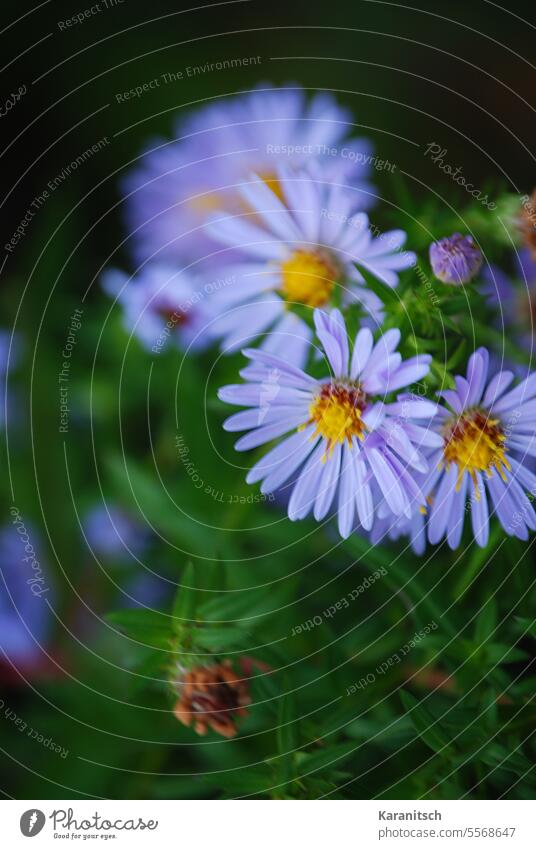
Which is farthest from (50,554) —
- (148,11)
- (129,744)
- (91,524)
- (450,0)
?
(450,0)

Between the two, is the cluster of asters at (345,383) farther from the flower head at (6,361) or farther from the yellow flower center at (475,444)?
the flower head at (6,361)

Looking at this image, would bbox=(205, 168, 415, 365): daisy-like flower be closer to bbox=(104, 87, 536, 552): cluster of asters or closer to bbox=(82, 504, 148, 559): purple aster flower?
bbox=(104, 87, 536, 552): cluster of asters

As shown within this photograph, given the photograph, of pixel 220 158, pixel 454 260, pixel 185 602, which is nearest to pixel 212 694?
pixel 185 602

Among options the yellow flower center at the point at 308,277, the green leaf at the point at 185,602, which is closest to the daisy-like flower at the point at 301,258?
the yellow flower center at the point at 308,277

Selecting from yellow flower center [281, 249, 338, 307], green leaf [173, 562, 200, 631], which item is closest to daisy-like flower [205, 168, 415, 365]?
yellow flower center [281, 249, 338, 307]

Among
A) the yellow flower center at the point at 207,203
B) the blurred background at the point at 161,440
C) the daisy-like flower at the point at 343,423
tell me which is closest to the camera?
the daisy-like flower at the point at 343,423
